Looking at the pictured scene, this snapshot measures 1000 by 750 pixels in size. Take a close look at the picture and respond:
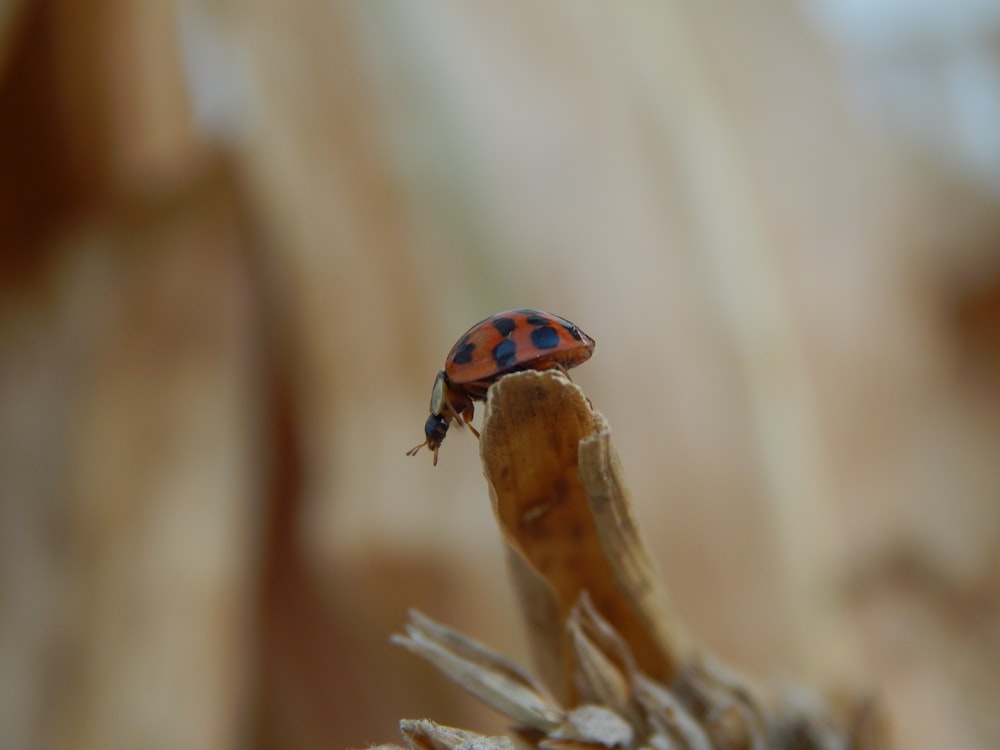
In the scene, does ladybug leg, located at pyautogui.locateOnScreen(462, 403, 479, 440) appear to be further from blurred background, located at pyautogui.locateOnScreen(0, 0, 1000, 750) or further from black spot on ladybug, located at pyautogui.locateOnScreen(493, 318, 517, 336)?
blurred background, located at pyautogui.locateOnScreen(0, 0, 1000, 750)

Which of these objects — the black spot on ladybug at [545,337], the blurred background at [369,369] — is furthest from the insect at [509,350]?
the blurred background at [369,369]

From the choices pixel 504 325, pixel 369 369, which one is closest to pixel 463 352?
pixel 504 325

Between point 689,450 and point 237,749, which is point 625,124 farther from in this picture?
point 237,749

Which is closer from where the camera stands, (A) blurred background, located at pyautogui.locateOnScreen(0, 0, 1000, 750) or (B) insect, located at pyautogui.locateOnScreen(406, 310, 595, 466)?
(B) insect, located at pyautogui.locateOnScreen(406, 310, 595, 466)

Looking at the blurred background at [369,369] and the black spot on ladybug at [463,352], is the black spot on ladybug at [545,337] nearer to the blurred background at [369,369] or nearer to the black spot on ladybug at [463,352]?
the black spot on ladybug at [463,352]

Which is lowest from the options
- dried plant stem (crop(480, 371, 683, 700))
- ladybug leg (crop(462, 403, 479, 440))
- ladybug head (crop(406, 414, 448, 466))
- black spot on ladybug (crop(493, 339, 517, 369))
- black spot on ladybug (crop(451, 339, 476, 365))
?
dried plant stem (crop(480, 371, 683, 700))

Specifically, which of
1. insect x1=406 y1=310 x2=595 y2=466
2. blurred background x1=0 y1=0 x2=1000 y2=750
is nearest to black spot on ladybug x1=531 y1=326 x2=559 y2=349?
insect x1=406 y1=310 x2=595 y2=466

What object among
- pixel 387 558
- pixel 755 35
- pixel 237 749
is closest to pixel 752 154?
pixel 755 35
